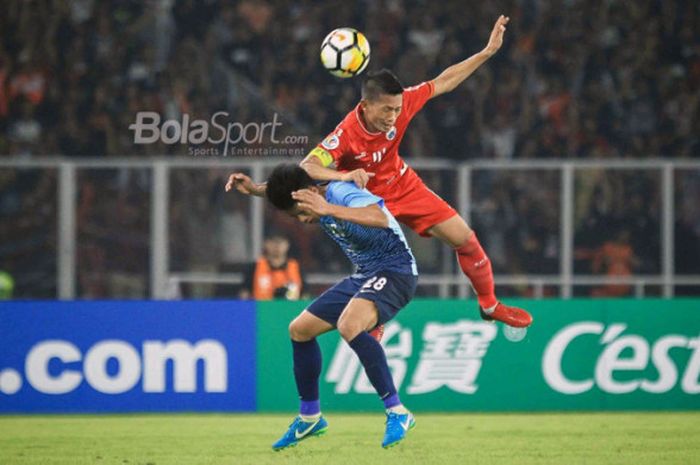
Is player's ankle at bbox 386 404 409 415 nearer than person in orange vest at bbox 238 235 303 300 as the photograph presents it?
Yes

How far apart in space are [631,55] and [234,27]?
4915mm

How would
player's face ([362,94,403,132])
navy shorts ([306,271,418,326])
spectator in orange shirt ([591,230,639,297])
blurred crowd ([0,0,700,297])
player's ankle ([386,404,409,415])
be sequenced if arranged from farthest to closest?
spectator in orange shirt ([591,230,639,297]) → blurred crowd ([0,0,700,297]) → player's face ([362,94,403,132]) → navy shorts ([306,271,418,326]) → player's ankle ([386,404,409,415])

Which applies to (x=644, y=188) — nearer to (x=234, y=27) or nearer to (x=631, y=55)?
(x=631, y=55)

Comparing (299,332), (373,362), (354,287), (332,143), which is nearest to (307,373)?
(299,332)

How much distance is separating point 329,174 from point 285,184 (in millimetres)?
823

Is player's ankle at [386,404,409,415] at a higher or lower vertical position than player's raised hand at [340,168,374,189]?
lower

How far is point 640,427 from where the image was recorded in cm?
1059

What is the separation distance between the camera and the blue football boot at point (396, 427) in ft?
25.7

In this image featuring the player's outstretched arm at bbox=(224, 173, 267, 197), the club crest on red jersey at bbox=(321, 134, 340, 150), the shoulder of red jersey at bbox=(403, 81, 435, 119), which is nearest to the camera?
the player's outstretched arm at bbox=(224, 173, 267, 197)

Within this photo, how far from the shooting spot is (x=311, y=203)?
753cm

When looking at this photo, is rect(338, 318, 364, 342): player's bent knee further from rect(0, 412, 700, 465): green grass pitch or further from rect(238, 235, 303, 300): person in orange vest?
rect(238, 235, 303, 300): person in orange vest

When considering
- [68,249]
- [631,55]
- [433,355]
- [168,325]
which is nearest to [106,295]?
[68,249]

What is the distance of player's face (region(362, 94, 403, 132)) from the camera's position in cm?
888

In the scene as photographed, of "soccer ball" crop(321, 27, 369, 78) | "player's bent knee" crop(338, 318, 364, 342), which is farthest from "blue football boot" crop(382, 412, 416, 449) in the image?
"soccer ball" crop(321, 27, 369, 78)
